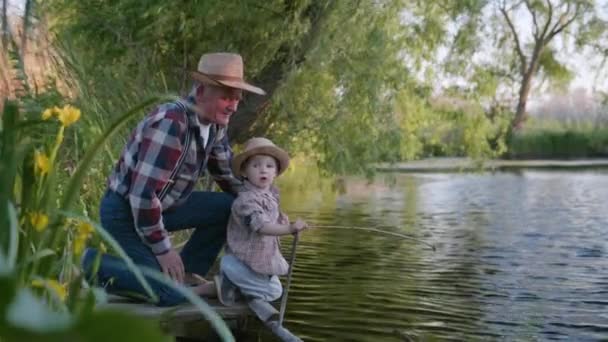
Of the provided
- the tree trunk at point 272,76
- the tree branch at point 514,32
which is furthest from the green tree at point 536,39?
the tree trunk at point 272,76

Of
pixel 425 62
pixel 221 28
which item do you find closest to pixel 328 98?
pixel 221 28

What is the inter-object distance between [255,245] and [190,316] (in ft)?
1.25

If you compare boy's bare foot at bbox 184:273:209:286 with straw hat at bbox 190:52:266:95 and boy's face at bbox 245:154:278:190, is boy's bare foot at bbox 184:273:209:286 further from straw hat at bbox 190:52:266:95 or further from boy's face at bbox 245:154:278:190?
straw hat at bbox 190:52:266:95

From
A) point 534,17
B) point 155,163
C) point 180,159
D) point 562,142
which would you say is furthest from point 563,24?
point 155,163

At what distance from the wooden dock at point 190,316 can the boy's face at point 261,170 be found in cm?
50

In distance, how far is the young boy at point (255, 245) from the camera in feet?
11.2

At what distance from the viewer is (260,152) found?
11.4 ft

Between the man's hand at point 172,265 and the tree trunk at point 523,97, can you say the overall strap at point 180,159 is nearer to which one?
the man's hand at point 172,265

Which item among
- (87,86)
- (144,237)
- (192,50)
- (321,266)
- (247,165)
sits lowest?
(321,266)

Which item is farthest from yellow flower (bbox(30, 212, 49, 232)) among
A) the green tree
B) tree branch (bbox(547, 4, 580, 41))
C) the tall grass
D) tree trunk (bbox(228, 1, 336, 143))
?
the tall grass

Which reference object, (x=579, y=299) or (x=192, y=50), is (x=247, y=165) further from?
(x=192, y=50)

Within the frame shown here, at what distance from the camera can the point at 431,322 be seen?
4125mm

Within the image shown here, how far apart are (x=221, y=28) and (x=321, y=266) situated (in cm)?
262

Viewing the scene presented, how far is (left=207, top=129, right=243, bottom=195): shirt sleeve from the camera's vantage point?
3.61 metres
